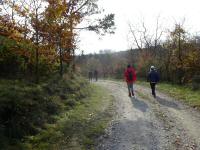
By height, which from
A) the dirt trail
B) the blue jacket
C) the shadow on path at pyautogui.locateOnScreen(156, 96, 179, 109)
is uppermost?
the blue jacket

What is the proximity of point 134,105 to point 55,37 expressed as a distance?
5.28 meters

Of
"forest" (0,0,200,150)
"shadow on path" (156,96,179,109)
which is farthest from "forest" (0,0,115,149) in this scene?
"shadow on path" (156,96,179,109)

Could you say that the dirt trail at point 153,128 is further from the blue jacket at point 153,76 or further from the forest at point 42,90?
the blue jacket at point 153,76

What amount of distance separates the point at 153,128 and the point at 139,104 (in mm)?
6169

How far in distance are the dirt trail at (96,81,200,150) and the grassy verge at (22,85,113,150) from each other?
42 cm

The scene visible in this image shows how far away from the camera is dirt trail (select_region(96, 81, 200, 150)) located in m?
11.0

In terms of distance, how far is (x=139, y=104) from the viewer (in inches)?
762

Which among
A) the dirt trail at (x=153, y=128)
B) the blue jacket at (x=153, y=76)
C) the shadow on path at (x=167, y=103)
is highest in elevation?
the blue jacket at (x=153, y=76)

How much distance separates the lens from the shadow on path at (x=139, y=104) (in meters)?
17.9

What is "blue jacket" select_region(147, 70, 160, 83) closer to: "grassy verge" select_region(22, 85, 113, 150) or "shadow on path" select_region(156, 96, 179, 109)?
"shadow on path" select_region(156, 96, 179, 109)

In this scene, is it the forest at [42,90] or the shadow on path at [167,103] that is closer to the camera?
the forest at [42,90]

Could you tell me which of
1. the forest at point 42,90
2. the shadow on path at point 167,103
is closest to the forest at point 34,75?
the forest at point 42,90

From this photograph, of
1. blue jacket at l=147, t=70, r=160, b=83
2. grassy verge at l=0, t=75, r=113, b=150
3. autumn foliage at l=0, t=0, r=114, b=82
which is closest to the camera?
grassy verge at l=0, t=75, r=113, b=150

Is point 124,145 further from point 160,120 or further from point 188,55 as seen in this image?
point 188,55
